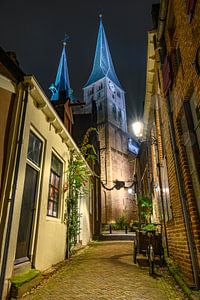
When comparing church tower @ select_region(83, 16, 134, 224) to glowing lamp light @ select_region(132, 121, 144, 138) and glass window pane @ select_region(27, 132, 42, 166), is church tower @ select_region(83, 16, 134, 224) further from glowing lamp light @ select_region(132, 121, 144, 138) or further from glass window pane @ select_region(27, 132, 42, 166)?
glass window pane @ select_region(27, 132, 42, 166)

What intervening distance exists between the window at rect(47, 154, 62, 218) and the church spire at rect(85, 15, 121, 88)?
45153 mm

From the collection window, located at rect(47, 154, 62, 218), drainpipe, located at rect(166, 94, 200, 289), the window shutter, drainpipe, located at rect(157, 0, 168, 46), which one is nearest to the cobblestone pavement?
drainpipe, located at rect(166, 94, 200, 289)

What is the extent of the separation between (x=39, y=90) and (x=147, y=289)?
15.3 feet

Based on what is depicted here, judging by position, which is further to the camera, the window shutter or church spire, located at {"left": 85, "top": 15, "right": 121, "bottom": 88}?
church spire, located at {"left": 85, "top": 15, "right": 121, "bottom": 88}

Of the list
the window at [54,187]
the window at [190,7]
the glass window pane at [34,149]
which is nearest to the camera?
the window at [190,7]

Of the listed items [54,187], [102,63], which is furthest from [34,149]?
[102,63]

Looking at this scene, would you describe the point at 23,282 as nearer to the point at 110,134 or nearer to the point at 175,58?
the point at 175,58

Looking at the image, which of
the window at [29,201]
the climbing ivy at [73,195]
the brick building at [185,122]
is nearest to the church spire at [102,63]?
the climbing ivy at [73,195]

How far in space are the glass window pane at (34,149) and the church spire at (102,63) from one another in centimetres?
4609

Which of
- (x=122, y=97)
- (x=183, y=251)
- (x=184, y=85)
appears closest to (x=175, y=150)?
(x=184, y=85)

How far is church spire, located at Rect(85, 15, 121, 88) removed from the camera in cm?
4944

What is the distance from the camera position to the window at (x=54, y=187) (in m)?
5.75

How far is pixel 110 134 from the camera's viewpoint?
36.8 m

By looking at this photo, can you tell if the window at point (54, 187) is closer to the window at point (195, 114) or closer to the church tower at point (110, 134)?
the window at point (195, 114)
